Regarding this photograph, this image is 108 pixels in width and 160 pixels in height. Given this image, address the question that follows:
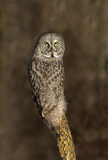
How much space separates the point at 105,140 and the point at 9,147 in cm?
122

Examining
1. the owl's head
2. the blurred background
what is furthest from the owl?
the blurred background

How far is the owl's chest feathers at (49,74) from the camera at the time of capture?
62.7 inches

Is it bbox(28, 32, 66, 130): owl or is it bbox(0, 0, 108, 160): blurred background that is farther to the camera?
bbox(0, 0, 108, 160): blurred background

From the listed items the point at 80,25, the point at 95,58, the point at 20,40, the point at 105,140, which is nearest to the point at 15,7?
the point at 20,40

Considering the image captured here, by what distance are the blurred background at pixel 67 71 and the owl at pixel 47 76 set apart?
3.95 feet

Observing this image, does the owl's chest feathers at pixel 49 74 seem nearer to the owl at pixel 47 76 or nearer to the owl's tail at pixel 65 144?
the owl at pixel 47 76

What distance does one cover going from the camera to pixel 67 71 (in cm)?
292

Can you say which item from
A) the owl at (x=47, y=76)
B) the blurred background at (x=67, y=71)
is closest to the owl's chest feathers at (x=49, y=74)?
the owl at (x=47, y=76)

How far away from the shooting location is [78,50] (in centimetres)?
287

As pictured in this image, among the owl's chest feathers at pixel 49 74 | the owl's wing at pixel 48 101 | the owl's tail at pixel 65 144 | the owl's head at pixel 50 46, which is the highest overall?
the owl's head at pixel 50 46

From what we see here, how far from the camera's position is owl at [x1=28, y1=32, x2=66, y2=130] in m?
1.59

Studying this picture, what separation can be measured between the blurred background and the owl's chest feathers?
1.21 m

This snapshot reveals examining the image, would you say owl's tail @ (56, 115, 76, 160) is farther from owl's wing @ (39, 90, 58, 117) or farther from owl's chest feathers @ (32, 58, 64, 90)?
owl's chest feathers @ (32, 58, 64, 90)

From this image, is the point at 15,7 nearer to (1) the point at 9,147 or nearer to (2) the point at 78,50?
(2) the point at 78,50
